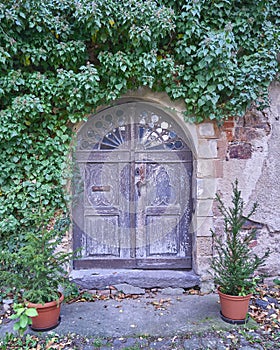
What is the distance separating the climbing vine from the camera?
107 inches

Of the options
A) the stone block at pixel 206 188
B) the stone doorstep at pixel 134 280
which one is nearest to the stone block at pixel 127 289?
the stone doorstep at pixel 134 280

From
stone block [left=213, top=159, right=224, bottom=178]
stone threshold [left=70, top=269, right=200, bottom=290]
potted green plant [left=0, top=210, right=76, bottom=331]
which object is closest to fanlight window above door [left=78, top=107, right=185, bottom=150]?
stone block [left=213, top=159, right=224, bottom=178]

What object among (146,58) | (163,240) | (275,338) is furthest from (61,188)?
(275,338)

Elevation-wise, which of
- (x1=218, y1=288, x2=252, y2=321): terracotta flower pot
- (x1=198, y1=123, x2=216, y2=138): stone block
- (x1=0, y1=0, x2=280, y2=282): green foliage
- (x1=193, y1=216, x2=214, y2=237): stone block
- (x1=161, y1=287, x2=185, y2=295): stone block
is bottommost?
(x1=161, y1=287, x2=185, y2=295): stone block

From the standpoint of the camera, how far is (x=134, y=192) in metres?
3.29

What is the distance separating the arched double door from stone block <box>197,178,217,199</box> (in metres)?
0.23

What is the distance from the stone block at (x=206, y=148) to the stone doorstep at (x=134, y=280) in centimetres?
130

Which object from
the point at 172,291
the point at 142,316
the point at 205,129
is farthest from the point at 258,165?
the point at 142,316

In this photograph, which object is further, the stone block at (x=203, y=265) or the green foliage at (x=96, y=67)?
the stone block at (x=203, y=265)

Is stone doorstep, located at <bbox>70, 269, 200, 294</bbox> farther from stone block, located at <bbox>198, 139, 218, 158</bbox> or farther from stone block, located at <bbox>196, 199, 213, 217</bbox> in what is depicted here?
stone block, located at <bbox>198, 139, 218, 158</bbox>

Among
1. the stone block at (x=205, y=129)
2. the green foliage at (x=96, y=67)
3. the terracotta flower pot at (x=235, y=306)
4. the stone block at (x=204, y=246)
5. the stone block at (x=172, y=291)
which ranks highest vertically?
the green foliage at (x=96, y=67)

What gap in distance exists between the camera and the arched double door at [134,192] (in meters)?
3.27

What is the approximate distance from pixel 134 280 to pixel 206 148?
62.6 inches

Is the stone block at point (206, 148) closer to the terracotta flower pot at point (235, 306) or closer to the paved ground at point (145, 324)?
the terracotta flower pot at point (235, 306)
